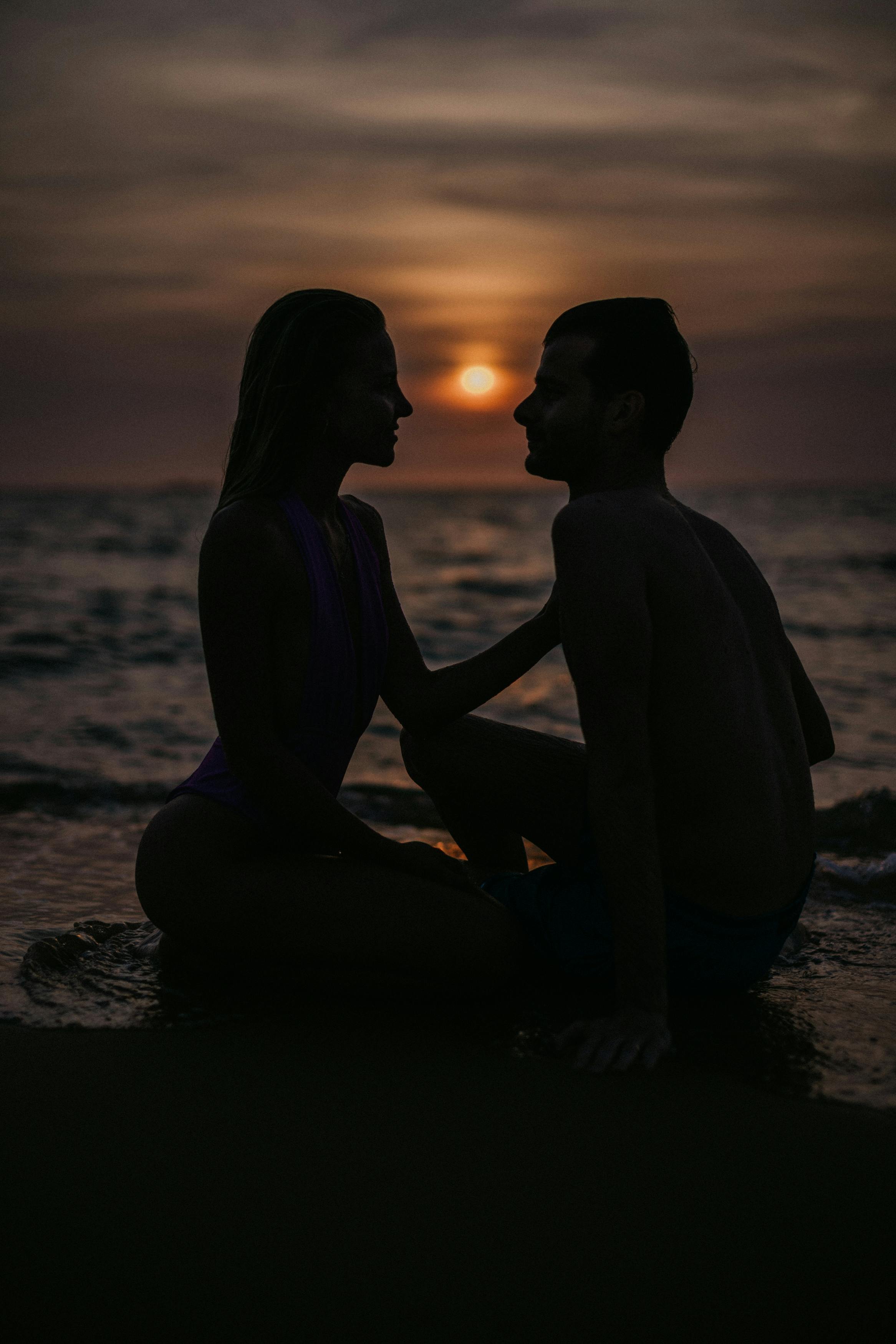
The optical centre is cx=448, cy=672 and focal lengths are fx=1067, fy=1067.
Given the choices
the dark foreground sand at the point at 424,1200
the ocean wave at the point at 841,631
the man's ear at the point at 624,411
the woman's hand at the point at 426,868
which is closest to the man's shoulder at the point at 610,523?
the man's ear at the point at 624,411

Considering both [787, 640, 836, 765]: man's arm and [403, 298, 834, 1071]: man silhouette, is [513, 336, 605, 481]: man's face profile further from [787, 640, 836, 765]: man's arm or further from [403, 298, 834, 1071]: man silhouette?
[787, 640, 836, 765]: man's arm

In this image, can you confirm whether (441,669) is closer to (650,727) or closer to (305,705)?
(305,705)

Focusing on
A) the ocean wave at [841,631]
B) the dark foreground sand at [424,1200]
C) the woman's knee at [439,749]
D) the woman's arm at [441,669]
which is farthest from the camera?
the ocean wave at [841,631]

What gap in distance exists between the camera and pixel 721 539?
267 cm

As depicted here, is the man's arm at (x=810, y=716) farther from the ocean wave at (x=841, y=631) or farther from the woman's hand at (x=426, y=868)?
the ocean wave at (x=841, y=631)

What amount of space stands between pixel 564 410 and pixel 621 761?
0.99 m

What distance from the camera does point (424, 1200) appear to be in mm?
1913

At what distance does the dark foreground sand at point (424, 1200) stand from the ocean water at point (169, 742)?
12.8 inches

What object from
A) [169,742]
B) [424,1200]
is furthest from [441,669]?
[169,742]

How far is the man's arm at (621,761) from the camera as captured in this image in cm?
239

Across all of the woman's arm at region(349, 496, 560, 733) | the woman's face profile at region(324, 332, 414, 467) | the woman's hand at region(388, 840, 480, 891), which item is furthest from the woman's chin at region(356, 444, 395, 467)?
the woman's hand at region(388, 840, 480, 891)

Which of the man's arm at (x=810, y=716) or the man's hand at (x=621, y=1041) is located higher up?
the man's arm at (x=810, y=716)

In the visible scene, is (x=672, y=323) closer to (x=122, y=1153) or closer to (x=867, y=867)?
(x=122, y=1153)

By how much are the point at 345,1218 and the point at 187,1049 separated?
780 mm
